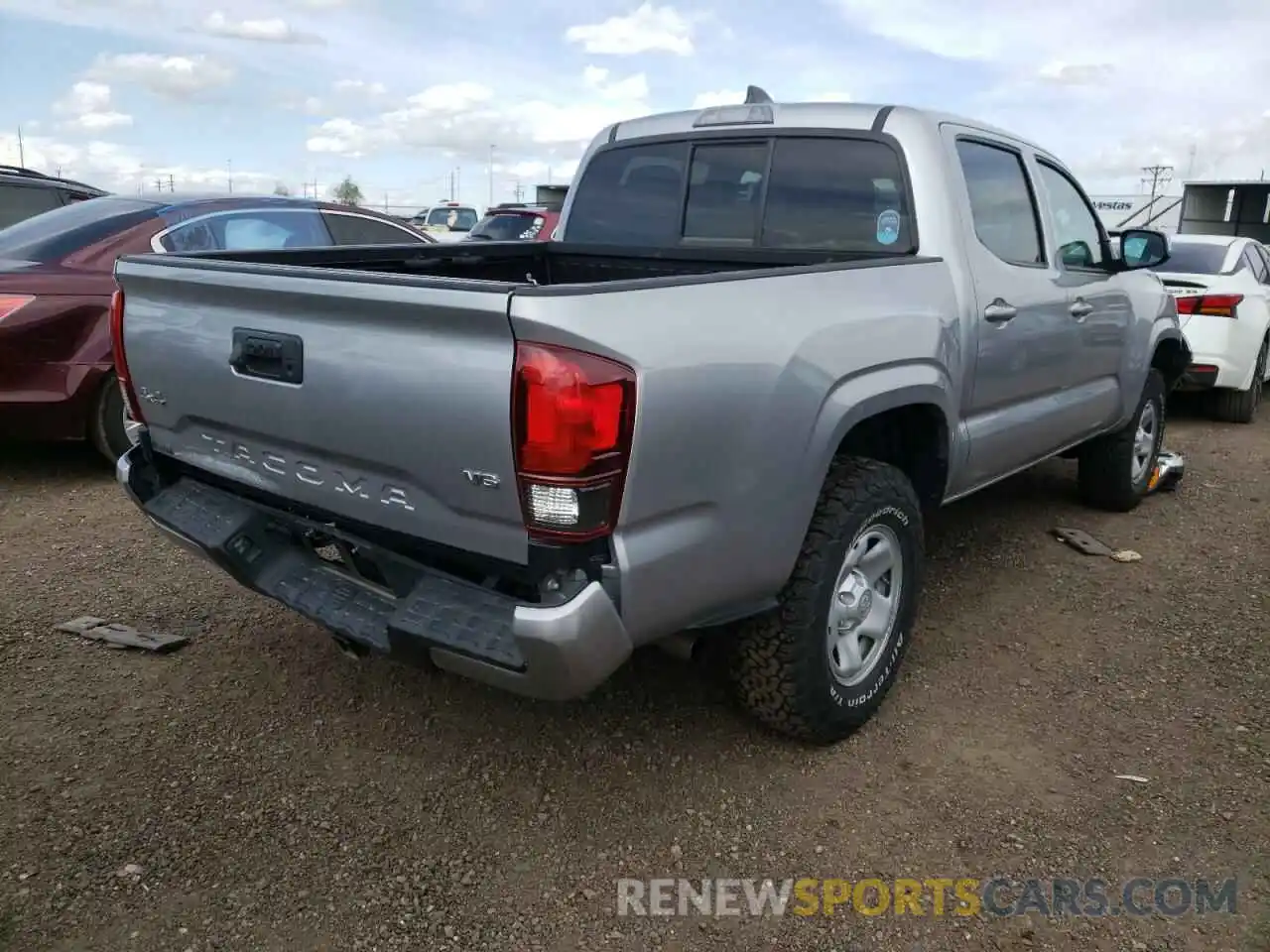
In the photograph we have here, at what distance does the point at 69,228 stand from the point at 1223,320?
8061 millimetres

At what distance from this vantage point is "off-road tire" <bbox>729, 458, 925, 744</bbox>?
9.18 feet

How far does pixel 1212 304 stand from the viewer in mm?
7836

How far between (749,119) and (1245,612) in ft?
9.63

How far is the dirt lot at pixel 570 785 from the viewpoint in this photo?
2.42 meters

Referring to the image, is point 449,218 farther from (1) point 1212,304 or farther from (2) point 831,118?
(2) point 831,118

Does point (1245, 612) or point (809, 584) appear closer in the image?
point (809, 584)

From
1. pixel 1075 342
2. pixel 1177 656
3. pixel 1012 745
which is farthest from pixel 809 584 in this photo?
pixel 1075 342

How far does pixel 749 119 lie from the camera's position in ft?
12.9

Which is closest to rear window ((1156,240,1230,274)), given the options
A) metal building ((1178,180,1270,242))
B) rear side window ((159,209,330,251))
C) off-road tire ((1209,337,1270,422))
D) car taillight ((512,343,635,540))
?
off-road tire ((1209,337,1270,422))

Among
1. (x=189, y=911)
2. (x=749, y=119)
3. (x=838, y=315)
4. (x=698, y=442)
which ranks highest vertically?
(x=749, y=119)

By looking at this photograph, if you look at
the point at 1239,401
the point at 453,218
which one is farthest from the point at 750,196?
the point at 453,218

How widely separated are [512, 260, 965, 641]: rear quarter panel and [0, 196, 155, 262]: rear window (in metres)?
4.55

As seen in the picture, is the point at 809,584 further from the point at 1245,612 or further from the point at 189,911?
the point at 1245,612

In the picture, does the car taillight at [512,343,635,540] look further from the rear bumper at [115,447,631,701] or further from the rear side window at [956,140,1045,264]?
the rear side window at [956,140,1045,264]
